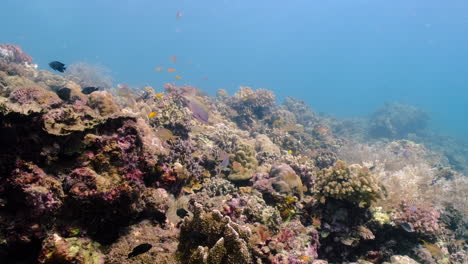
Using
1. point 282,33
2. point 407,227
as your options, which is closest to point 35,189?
point 407,227

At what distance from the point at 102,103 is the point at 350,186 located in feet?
20.6

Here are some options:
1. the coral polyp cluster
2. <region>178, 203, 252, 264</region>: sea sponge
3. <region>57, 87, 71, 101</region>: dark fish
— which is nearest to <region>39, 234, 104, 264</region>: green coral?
the coral polyp cluster

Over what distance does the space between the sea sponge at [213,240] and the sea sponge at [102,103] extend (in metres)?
3.73

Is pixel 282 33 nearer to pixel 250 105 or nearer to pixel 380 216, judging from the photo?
pixel 250 105

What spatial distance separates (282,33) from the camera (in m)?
200

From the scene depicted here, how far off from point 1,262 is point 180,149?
177 inches

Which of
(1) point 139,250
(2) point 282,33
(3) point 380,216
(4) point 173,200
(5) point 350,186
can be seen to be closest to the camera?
(1) point 139,250

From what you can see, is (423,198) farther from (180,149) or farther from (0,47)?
(0,47)

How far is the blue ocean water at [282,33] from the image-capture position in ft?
459

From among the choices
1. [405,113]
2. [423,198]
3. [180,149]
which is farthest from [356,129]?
[180,149]

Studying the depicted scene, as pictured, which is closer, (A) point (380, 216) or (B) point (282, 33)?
(A) point (380, 216)

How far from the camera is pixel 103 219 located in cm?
331

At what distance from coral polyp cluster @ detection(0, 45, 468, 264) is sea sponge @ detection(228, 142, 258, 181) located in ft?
0.16

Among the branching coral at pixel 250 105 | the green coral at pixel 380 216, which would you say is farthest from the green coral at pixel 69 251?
the branching coral at pixel 250 105
